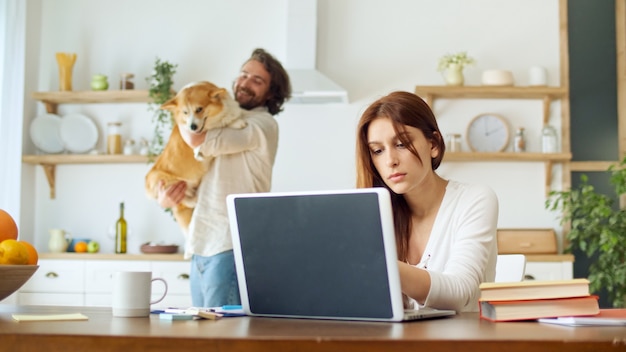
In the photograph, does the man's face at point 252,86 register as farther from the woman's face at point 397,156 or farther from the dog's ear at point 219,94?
the woman's face at point 397,156

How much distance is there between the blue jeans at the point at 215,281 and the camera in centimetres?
254

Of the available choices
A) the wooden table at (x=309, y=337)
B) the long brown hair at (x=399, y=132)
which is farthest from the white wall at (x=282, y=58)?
the wooden table at (x=309, y=337)

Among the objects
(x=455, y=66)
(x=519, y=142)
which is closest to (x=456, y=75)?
(x=455, y=66)

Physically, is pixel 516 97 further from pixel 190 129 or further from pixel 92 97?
pixel 92 97

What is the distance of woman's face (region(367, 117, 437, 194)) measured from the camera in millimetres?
1688

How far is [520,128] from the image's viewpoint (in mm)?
4453

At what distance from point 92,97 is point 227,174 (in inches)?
86.6

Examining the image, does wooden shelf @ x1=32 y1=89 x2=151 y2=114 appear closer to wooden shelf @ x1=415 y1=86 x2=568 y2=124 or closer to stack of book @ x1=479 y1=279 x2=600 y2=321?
wooden shelf @ x1=415 y1=86 x2=568 y2=124

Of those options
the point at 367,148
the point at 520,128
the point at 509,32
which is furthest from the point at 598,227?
the point at 367,148

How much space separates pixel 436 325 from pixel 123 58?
13.1ft

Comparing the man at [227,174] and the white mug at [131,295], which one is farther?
the man at [227,174]

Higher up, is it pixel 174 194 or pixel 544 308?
pixel 174 194

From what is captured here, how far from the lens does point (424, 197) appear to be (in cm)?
180

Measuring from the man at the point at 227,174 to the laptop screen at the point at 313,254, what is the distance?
1.19 meters
